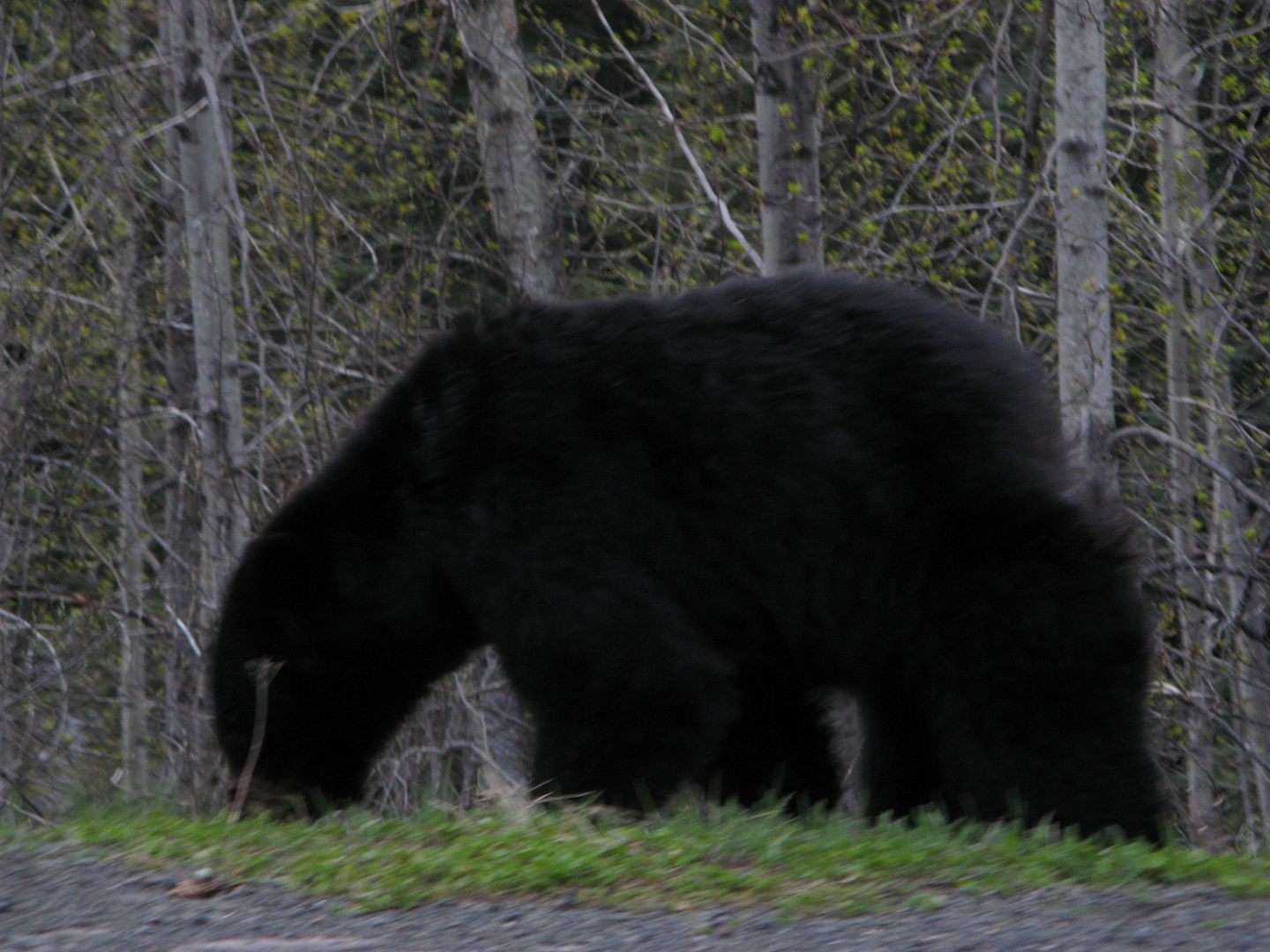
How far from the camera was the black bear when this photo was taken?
14.3 ft

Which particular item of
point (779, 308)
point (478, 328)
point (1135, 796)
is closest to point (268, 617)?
point (478, 328)

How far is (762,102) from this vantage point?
7.53m

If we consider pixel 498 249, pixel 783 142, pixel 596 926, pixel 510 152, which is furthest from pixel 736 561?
pixel 498 249

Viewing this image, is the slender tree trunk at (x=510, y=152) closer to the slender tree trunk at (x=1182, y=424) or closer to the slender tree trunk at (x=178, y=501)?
the slender tree trunk at (x=178, y=501)

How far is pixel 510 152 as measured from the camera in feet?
26.2

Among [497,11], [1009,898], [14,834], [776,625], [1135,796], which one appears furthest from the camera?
[497,11]

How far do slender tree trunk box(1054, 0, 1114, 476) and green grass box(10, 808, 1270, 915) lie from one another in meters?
3.76

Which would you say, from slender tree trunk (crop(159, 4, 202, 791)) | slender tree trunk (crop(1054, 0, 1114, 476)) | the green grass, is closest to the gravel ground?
the green grass

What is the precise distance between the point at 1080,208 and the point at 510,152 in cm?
285

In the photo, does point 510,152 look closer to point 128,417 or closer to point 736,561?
point 128,417

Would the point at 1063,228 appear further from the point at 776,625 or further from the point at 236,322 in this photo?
the point at 236,322

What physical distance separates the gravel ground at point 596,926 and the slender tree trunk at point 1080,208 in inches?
172

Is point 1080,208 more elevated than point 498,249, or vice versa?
point 498,249

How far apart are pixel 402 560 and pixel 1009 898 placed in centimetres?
237
